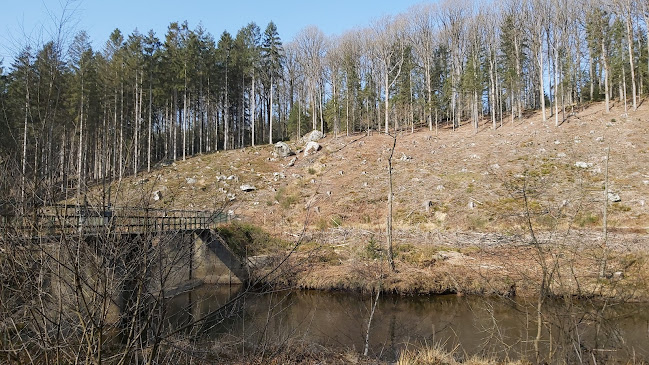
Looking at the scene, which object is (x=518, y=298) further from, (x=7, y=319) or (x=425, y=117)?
(x=425, y=117)

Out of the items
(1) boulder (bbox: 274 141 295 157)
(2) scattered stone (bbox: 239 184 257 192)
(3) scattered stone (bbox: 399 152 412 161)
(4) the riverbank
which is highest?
(1) boulder (bbox: 274 141 295 157)

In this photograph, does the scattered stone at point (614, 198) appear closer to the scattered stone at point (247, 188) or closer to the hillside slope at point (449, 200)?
the hillside slope at point (449, 200)

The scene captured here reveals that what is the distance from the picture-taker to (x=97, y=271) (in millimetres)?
2840

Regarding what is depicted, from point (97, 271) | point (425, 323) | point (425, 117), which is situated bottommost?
point (425, 323)

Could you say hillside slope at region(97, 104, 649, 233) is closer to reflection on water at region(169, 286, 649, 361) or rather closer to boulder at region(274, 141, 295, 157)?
boulder at region(274, 141, 295, 157)

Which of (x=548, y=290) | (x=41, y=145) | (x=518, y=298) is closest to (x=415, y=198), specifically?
(x=518, y=298)

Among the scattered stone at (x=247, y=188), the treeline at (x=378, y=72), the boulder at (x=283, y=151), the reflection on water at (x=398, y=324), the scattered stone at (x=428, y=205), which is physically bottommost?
the reflection on water at (x=398, y=324)

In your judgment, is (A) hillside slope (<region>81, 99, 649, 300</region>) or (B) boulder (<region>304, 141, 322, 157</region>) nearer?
(A) hillside slope (<region>81, 99, 649, 300</region>)

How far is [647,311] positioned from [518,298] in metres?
4.11

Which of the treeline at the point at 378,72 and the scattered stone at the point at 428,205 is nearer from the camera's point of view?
the scattered stone at the point at 428,205

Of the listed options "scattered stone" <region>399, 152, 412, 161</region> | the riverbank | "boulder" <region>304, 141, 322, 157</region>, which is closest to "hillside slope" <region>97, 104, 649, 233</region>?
"scattered stone" <region>399, 152, 412, 161</region>

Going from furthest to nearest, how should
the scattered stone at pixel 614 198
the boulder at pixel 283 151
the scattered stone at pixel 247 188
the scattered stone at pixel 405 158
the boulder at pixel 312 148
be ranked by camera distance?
1. the boulder at pixel 283 151
2. the boulder at pixel 312 148
3. the scattered stone at pixel 405 158
4. the scattered stone at pixel 247 188
5. the scattered stone at pixel 614 198

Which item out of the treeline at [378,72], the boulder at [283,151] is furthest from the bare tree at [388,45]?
the boulder at [283,151]

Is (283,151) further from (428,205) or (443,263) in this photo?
(443,263)
